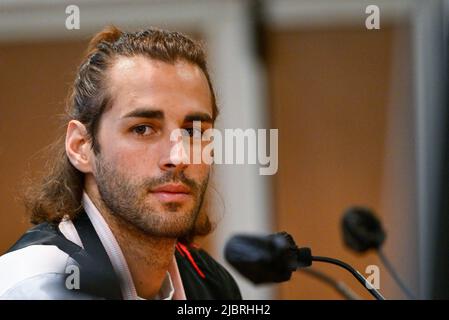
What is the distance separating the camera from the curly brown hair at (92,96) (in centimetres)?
132

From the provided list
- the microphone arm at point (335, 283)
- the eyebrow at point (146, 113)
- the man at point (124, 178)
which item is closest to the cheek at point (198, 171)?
the man at point (124, 178)

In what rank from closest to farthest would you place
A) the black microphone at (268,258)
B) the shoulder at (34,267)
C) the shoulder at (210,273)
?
1. the black microphone at (268,258)
2. the shoulder at (34,267)
3. the shoulder at (210,273)

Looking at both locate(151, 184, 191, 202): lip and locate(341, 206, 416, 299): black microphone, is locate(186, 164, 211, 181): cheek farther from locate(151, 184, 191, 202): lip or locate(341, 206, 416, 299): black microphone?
locate(341, 206, 416, 299): black microphone

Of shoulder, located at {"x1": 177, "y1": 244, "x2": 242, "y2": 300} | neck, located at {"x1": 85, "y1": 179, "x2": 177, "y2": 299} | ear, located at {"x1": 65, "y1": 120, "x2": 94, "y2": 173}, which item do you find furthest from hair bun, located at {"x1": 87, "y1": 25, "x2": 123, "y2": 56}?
shoulder, located at {"x1": 177, "y1": 244, "x2": 242, "y2": 300}

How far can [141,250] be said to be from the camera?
1334 millimetres

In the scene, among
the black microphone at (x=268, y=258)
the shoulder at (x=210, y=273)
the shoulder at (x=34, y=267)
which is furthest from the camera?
the shoulder at (x=210, y=273)

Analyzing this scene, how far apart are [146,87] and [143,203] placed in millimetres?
196

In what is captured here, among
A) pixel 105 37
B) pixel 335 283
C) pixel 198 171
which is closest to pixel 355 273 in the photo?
pixel 335 283

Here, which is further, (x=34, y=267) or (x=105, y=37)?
(x=105, y=37)

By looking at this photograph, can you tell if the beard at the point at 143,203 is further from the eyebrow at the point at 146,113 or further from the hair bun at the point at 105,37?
the hair bun at the point at 105,37

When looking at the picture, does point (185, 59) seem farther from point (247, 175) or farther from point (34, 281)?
point (34, 281)

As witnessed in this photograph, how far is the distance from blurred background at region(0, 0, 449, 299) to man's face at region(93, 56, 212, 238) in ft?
0.26

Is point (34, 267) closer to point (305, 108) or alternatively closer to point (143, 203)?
point (143, 203)

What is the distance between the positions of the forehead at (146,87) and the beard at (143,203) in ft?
0.35
